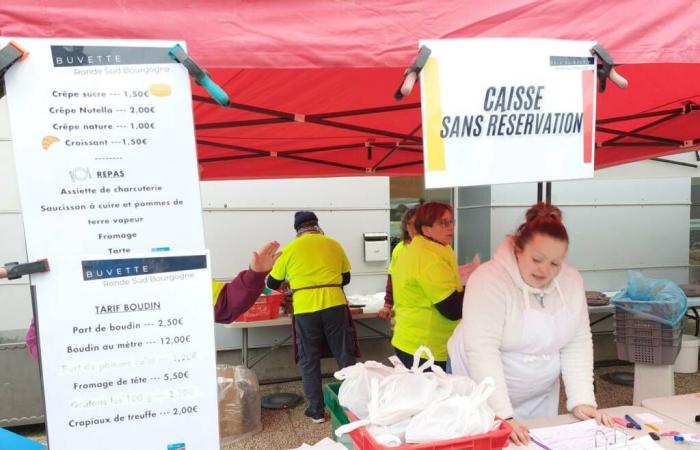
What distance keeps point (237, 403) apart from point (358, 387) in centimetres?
261

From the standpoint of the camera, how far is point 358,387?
→ 1.45 m

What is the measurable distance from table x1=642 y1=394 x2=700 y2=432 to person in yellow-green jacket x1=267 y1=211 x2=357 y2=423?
7.61 feet

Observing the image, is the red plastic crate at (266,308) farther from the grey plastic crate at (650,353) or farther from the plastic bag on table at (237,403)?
the grey plastic crate at (650,353)

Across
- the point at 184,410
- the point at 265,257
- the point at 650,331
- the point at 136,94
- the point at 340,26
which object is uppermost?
the point at 340,26

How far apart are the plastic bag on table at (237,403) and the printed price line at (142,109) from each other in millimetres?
2913

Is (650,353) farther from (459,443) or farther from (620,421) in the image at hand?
(459,443)

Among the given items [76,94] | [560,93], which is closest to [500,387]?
[560,93]

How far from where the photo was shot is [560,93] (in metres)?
1.42

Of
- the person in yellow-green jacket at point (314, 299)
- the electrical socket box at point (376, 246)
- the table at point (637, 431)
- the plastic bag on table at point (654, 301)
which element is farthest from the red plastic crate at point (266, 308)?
the table at point (637, 431)

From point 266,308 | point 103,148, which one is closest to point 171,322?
point 103,148

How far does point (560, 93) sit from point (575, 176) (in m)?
0.24

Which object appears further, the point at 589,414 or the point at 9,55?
the point at 589,414

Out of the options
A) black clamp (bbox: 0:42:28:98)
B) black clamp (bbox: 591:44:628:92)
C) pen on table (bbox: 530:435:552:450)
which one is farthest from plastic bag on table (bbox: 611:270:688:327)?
black clamp (bbox: 0:42:28:98)

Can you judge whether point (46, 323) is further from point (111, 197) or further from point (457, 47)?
point (457, 47)
